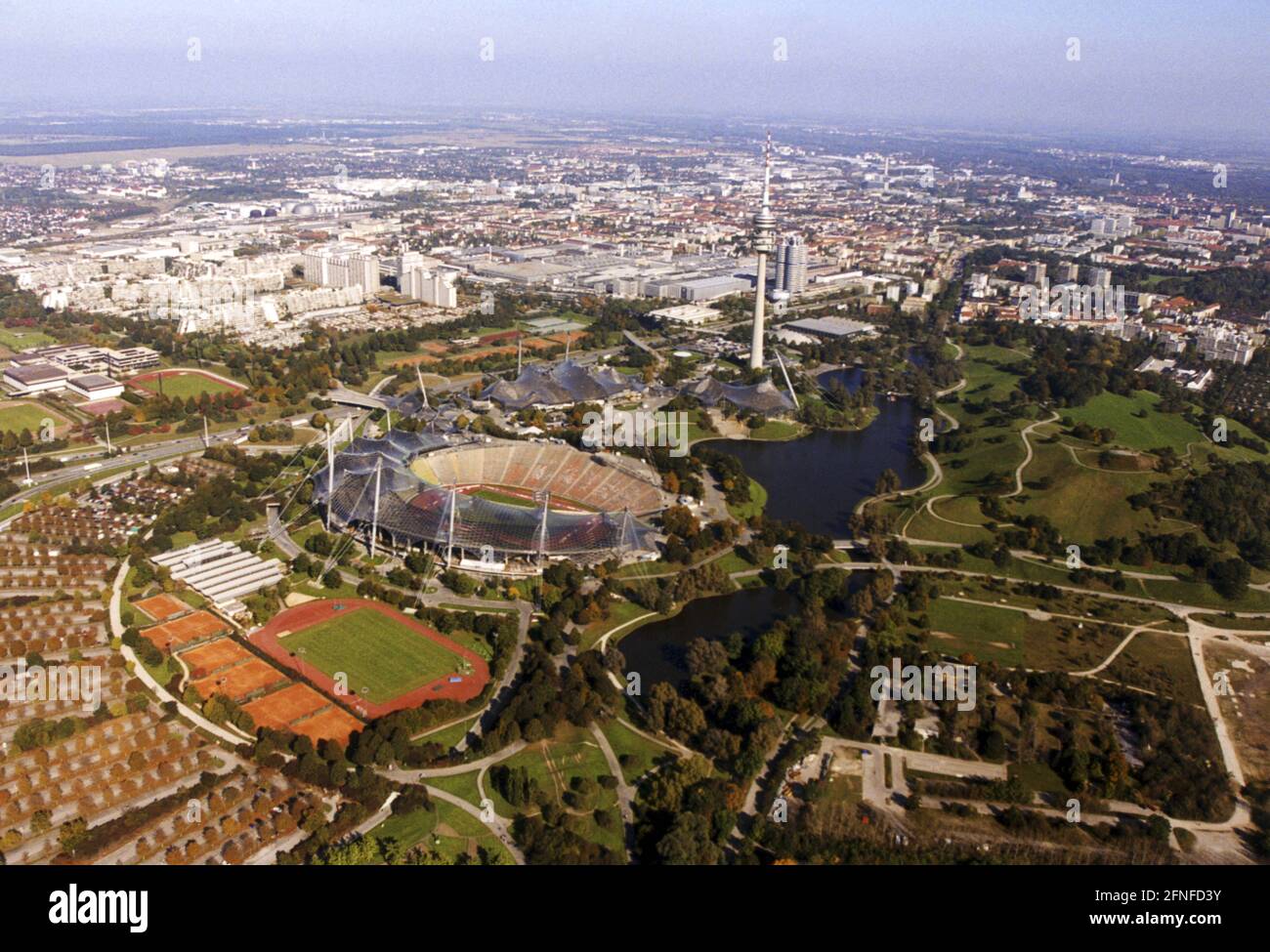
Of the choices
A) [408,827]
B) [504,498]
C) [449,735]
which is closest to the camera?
[408,827]

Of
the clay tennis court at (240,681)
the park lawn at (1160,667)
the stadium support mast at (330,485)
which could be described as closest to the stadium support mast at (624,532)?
the stadium support mast at (330,485)

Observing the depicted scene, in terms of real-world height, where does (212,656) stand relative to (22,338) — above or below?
below

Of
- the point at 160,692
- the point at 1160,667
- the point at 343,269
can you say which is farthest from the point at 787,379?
the point at 343,269

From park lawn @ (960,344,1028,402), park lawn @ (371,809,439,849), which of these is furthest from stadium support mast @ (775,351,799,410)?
park lawn @ (371,809,439,849)

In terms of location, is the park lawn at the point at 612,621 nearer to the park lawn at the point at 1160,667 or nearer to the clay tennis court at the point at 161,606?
the clay tennis court at the point at 161,606

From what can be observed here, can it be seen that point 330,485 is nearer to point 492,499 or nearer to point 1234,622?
point 492,499
